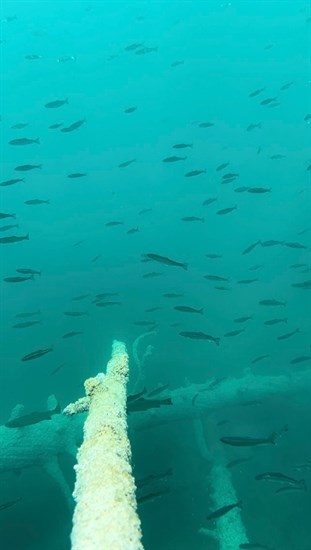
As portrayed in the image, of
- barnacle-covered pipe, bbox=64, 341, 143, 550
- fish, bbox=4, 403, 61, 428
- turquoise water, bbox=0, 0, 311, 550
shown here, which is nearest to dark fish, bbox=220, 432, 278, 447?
turquoise water, bbox=0, 0, 311, 550

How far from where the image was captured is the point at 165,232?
4178 centimetres

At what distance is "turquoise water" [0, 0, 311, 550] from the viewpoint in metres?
10.1

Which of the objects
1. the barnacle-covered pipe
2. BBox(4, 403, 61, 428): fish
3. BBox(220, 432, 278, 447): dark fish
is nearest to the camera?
the barnacle-covered pipe

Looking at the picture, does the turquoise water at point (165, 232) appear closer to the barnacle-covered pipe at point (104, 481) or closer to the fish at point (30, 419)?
the fish at point (30, 419)

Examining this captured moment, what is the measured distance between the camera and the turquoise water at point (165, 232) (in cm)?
1007

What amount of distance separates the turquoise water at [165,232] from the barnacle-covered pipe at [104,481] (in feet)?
11.0

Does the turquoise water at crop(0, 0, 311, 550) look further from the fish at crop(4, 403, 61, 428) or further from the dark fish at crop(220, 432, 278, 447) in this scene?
the dark fish at crop(220, 432, 278, 447)

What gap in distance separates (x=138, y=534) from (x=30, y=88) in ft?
420

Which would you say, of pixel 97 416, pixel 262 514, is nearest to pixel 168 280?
pixel 262 514

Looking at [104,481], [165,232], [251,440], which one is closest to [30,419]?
[251,440]

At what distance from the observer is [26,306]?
25016 mm

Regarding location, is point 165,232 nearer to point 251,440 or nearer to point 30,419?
point 30,419

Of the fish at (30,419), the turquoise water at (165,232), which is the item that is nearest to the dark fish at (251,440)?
the turquoise water at (165,232)

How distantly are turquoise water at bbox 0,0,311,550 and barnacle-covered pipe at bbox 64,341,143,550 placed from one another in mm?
3352
